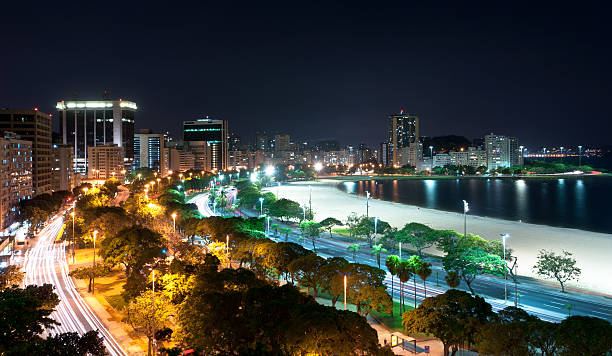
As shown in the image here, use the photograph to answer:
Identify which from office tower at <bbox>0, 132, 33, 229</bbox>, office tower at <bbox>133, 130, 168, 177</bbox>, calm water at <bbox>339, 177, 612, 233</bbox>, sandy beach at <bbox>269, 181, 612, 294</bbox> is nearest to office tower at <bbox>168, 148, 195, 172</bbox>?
office tower at <bbox>133, 130, 168, 177</bbox>

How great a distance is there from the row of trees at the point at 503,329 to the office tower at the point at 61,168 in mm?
87957

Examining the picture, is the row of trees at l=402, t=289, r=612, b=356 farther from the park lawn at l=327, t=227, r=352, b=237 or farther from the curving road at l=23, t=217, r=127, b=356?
the park lawn at l=327, t=227, r=352, b=237

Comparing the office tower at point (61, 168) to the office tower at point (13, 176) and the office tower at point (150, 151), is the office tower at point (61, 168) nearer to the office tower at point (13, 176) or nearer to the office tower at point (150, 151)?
the office tower at point (13, 176)

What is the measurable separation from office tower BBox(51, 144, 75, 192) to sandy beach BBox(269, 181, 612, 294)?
53182 mm

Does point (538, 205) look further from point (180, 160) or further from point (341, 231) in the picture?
point (180, 160)

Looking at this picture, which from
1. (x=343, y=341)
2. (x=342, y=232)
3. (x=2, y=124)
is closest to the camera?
(x=343, y=341)

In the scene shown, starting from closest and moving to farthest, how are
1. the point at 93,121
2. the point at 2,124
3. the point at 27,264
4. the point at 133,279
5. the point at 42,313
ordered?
the point at 42,313
the point at 133,279
the point at 27,264
the point at 2,124
the point at 93,121

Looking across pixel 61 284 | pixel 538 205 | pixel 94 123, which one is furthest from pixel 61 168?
pixel 538 205

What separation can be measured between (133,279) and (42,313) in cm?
680

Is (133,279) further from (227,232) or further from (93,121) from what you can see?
(93,121)

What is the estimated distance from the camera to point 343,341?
1512 cm

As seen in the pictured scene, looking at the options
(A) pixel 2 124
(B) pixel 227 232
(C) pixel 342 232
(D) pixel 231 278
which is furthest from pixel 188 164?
(D) pixel 231 278

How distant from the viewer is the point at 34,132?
77.1 m

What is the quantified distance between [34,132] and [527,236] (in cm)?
8053
